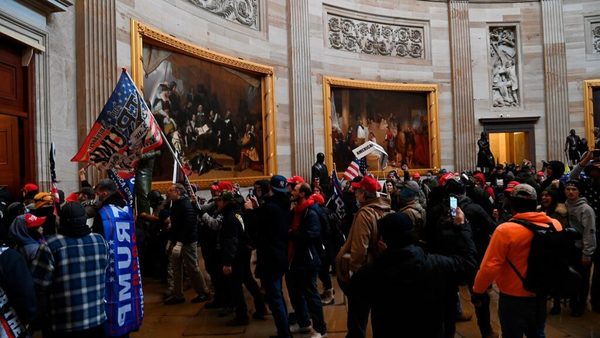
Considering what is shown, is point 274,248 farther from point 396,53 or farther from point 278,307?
point 396,53

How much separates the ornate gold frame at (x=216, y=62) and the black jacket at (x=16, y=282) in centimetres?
721

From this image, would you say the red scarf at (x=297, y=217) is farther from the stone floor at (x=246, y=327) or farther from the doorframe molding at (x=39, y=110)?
the doorframe molding at (x=39, y=110)

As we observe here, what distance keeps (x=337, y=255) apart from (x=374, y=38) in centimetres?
1552

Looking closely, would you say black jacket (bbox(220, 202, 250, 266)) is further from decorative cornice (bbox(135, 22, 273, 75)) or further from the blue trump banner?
decorative cornice (bbox(135, 22, 273, 75))

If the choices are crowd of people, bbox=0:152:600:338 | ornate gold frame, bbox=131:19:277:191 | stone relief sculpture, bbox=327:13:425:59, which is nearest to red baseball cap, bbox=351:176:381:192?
crowd of people, bbox=0:152:600:338

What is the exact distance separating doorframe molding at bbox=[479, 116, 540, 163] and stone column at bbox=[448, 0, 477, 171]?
2.84 feet

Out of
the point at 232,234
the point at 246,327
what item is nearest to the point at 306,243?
the point at 232,234

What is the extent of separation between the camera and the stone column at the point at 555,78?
777 inches

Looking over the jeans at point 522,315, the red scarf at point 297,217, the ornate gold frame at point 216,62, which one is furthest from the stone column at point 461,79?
the jeans at point 522,315

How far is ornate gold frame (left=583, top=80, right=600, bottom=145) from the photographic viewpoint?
19531mm

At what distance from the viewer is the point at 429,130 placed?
1925 centimetres

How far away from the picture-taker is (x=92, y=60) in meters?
8.73

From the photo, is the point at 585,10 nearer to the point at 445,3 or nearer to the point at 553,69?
the point at 553,69

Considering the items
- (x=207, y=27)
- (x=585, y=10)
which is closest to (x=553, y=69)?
(x=585, y=10)
